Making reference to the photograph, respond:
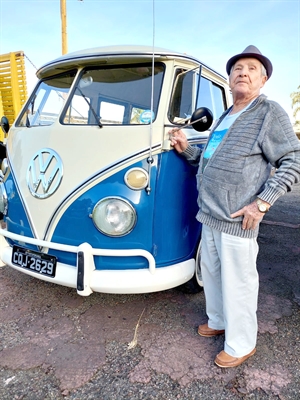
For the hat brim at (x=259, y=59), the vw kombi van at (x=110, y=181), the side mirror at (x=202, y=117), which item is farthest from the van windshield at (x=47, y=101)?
the hat brim at (x=259, y=59)

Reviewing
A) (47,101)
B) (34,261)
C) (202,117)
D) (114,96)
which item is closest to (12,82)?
(47,101)

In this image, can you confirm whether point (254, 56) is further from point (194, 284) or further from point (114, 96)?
point (194, 284)

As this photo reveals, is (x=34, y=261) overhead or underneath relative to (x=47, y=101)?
underneath

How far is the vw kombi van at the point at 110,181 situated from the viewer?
216 cm

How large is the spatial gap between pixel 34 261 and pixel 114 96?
1.47 meters

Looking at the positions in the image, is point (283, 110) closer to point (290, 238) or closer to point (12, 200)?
point (12, 200)

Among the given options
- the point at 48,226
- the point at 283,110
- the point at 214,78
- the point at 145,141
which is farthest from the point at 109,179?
the point at 214,78

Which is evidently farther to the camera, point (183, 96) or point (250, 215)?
point (183, 96)

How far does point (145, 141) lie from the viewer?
2.22 m

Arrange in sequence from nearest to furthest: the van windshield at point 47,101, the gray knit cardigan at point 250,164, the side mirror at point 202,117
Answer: the gray knit cardigan at point 250,164 < the side mirror at point 202,117 < the van windshield at point 47,101

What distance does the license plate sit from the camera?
2.29 m

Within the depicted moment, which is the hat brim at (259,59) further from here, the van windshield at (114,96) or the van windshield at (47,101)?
the van windshield at (47,101)

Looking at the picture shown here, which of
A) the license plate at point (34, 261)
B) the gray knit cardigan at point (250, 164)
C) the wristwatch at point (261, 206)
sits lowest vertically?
the license plate at point (34, 261)

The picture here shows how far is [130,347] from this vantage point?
2.18 meters
